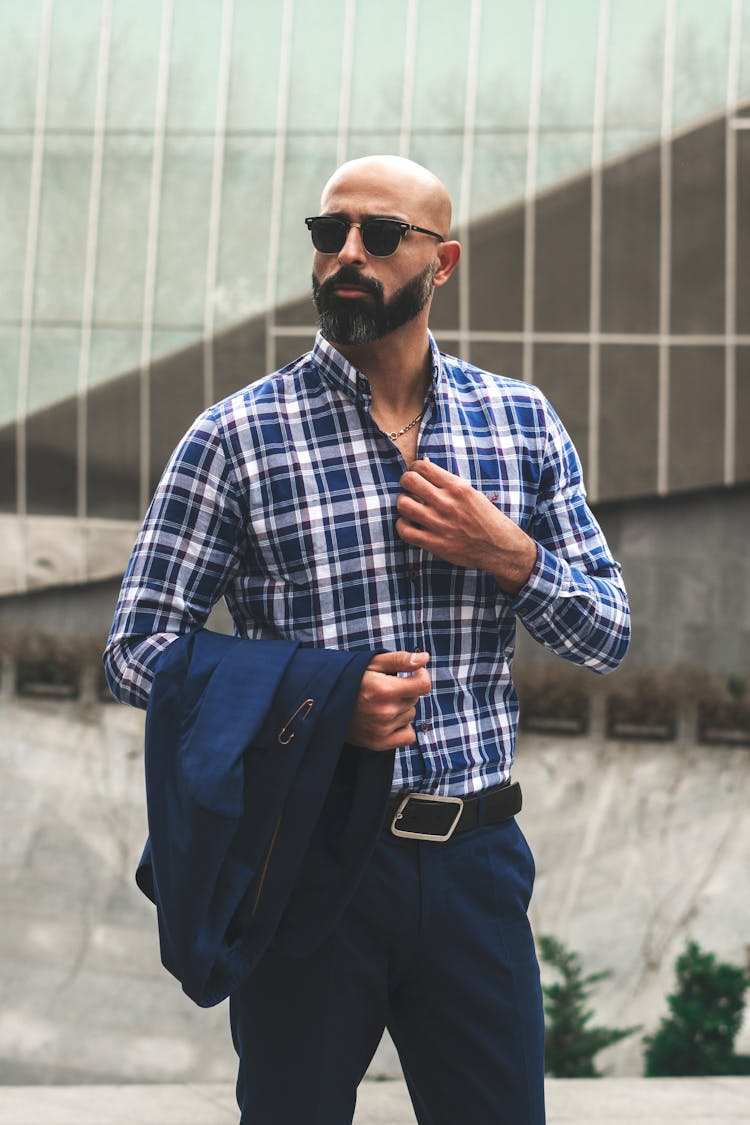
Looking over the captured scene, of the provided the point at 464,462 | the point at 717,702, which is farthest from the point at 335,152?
the point at 464,462

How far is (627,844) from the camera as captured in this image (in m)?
8.23

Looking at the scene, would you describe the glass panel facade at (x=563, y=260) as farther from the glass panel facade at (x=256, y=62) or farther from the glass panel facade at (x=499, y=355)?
the glass panel facade at (x=256, y=62)

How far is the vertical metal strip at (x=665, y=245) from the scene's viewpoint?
8.56 meters

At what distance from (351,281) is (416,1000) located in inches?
38.5

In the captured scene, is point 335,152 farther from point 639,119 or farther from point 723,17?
point 723,17

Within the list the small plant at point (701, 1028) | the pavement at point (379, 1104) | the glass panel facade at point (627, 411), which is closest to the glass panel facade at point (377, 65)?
the glass panel facade at point (627, 411)

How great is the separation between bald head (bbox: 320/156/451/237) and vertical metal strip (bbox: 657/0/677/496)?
7.35 m

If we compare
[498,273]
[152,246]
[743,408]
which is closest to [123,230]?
[152,246]

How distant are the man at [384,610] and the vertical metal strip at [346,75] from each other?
719cm

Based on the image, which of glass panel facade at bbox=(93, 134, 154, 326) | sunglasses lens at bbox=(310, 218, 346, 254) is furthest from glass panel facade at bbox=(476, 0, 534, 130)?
sunglasses lens at bbox=(310, 218, 346, 254)

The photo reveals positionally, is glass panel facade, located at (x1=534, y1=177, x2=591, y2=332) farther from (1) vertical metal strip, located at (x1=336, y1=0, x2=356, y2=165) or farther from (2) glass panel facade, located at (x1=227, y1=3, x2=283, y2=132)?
(2) glass panel facade, located at (x1=227, y1=3, x2=283, y2=132)

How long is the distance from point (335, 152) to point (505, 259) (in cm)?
134

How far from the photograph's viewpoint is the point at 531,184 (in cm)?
864

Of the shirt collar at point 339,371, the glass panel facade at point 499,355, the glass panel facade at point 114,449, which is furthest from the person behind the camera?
the glass panel facade at point 114,449
